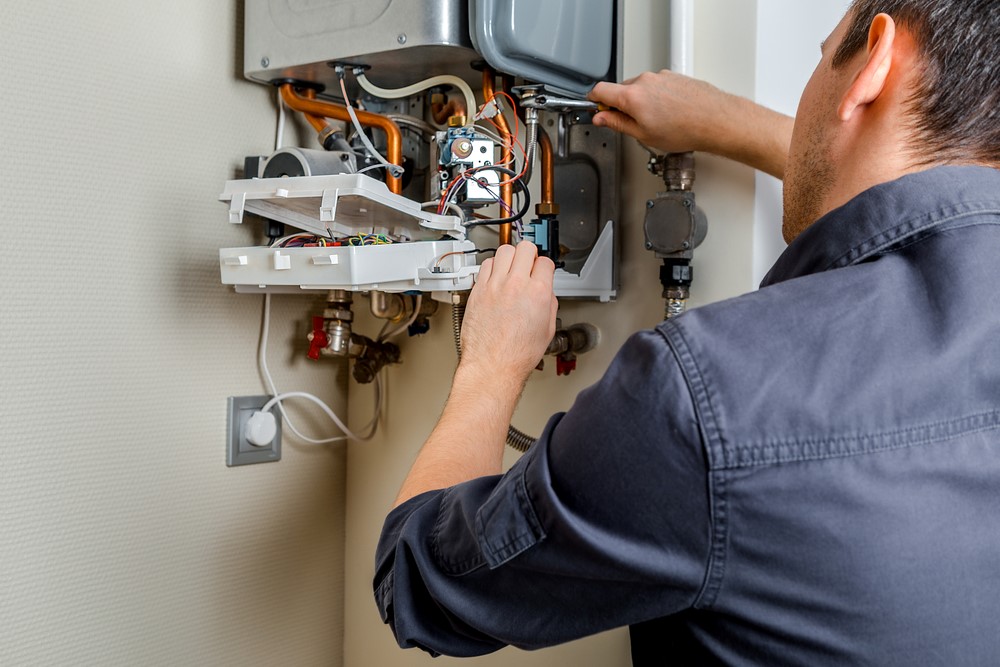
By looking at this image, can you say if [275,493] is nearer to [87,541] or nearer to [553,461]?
[87,541]

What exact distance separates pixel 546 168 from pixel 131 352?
0.63 metres

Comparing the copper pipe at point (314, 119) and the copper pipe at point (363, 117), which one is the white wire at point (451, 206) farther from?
the copper pipe at point (314, 119)

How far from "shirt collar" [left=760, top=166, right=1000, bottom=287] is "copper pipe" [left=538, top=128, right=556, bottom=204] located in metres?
0.51

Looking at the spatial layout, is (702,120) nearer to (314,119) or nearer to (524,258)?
(524,258)

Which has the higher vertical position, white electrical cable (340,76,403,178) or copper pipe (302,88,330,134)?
copper pipe (302,88,330,134)

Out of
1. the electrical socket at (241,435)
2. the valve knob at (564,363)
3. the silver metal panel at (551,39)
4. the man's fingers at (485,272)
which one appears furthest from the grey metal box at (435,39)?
the electrical socket at (241,435)

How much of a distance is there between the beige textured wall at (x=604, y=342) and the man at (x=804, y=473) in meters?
0.39

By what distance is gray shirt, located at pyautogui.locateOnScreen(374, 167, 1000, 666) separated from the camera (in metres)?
0.53

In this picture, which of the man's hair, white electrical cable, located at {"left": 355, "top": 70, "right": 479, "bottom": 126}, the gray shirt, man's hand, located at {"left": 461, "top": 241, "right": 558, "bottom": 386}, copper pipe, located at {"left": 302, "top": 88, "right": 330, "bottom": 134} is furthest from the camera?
copper pipe, located at {"left": 302, "top": 88, "right": 330, "bottom": 134}

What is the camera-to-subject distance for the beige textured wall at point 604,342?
3.39 ft

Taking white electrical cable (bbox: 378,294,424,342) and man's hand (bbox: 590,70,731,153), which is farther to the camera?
white electrical cable (bbox: 378,294,424,342)

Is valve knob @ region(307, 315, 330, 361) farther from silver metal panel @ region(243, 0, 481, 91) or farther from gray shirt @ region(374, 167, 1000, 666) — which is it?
gray shirt @ region(374, 167, 1000, 666)

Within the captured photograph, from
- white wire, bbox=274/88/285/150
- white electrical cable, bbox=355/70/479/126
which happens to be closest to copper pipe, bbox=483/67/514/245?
white electrical cable, bbox=355/70/479/126

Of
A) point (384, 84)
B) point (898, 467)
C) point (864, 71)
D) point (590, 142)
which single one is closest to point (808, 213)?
point (864, 71)
